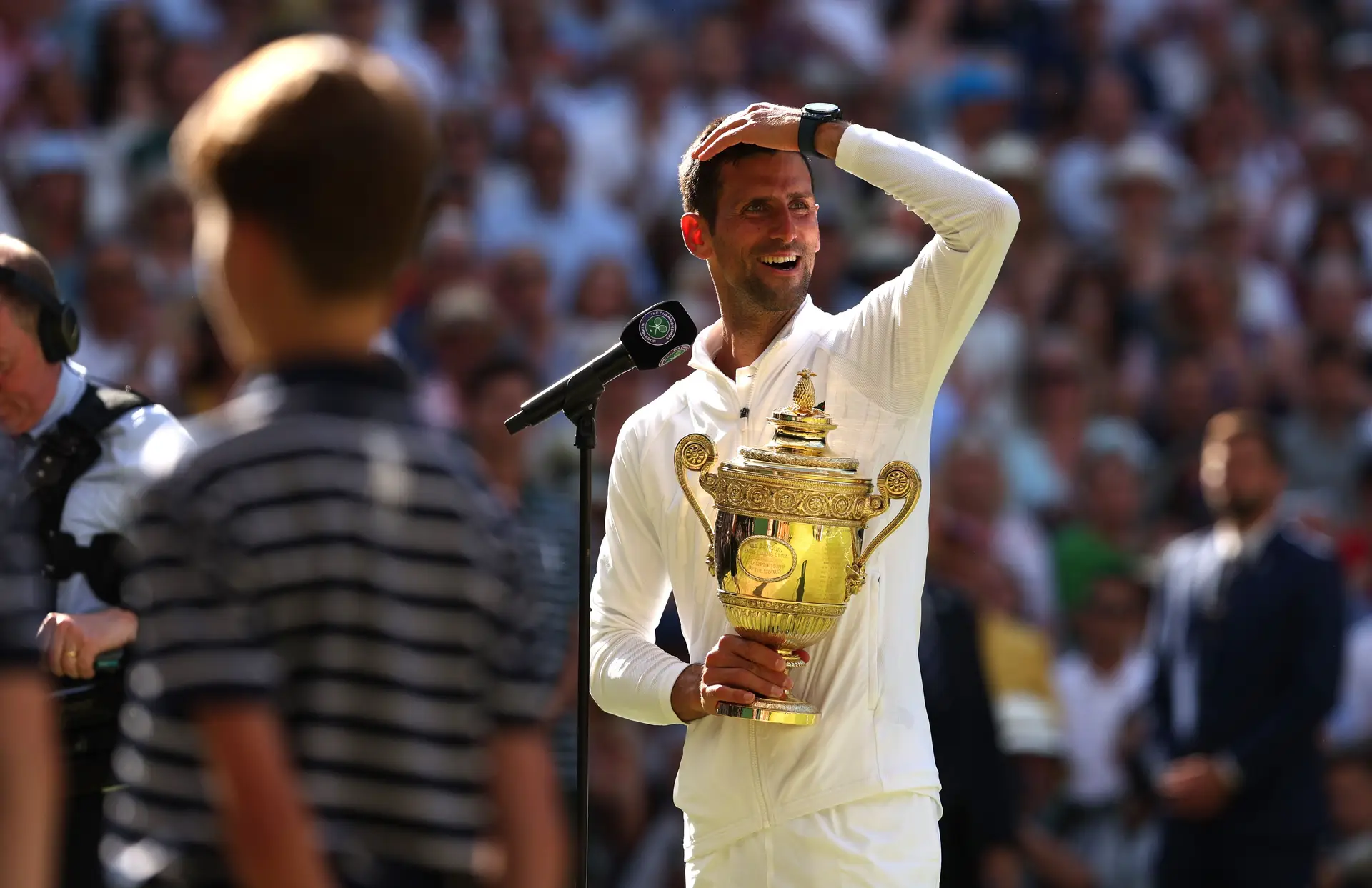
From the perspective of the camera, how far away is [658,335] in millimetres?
3912

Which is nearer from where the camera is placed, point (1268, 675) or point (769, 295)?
point (769, 295)

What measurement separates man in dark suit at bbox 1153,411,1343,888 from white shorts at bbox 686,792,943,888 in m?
3.86

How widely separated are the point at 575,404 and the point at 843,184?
6.20 metres

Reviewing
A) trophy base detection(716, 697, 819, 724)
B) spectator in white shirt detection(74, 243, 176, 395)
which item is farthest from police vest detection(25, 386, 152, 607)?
spectator in white shirt detection(74, 243, 176, 395)

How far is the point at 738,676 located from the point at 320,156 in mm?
1770

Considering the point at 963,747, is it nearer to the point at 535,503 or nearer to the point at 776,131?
the point at 535,503

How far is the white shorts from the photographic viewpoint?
3621 millimetres

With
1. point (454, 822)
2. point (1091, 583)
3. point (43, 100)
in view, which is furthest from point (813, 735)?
point (43, 100)

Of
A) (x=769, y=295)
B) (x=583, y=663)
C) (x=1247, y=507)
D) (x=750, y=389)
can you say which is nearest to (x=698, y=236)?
(x=769, y=295)

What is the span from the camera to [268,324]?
7.13 ft

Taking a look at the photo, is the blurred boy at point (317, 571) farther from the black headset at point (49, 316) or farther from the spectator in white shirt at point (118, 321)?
the spectator in white shirt at point (118, 321)

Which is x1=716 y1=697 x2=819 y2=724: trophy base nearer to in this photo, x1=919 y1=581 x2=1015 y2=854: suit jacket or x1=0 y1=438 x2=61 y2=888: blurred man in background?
x1=0 y1=438 x2=61 y2=888: blurred man in background

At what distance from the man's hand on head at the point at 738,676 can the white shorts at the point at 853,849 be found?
0.82 ft

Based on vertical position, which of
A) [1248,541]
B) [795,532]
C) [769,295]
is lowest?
[795,532]
